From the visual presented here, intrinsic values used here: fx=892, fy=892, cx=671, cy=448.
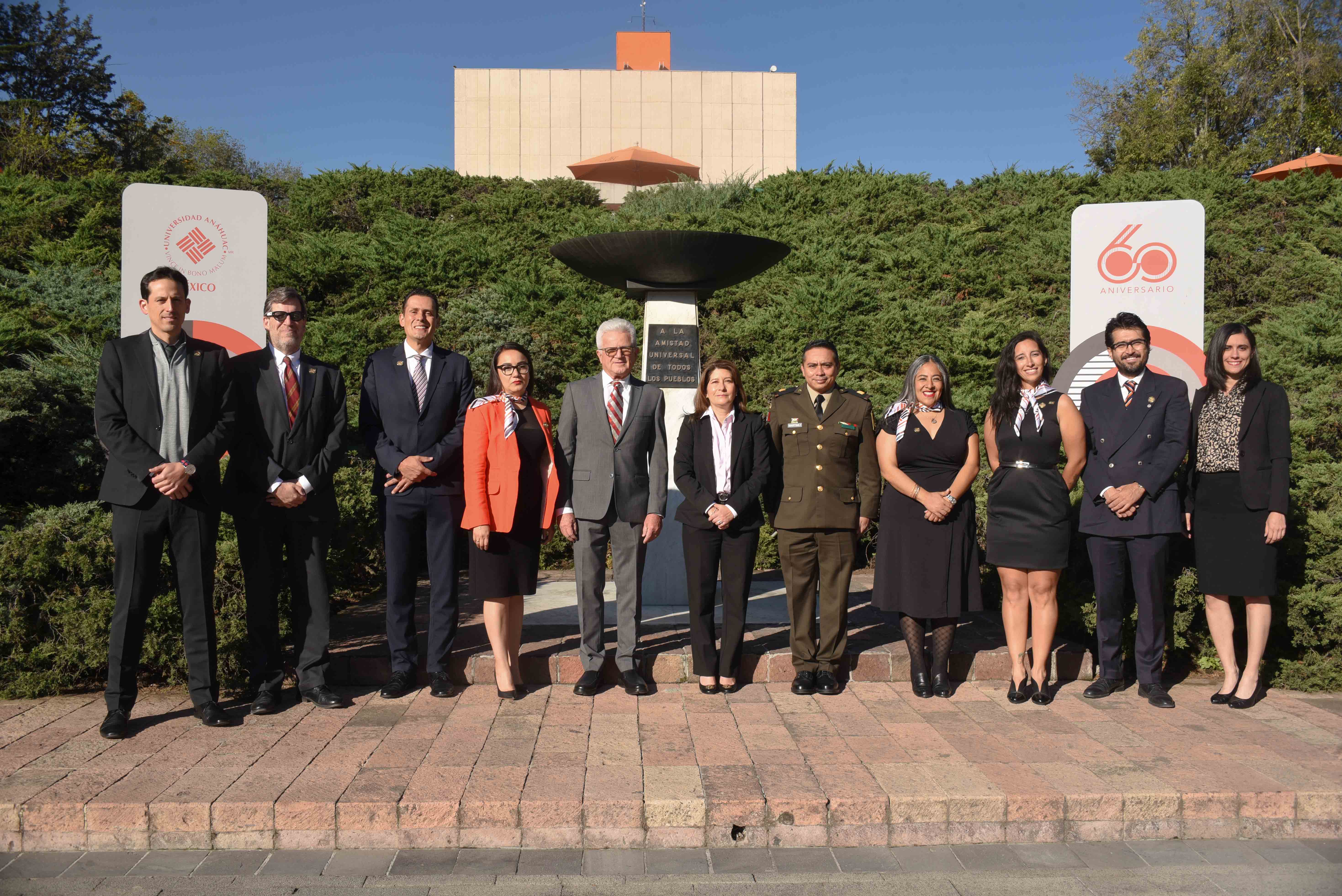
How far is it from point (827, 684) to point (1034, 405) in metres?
1.81

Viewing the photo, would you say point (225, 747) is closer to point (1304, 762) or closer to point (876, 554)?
point (876, 554)

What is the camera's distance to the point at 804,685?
15.3 ft

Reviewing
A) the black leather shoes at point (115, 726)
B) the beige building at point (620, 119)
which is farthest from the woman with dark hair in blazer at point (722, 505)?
the beige building at point (620, 119)

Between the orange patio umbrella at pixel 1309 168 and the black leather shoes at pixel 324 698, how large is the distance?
53.8 feet

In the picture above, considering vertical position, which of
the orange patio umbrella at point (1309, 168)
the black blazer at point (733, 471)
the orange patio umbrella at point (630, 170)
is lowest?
the black blazer at point (733, 471)

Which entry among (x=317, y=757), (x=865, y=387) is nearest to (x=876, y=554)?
(x=317, y=757)

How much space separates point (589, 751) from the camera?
3.77 meters

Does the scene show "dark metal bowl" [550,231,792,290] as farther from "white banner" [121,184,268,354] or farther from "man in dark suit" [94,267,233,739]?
"man in dark suit" [94,267,233,739]

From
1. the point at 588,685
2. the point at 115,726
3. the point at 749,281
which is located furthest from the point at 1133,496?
the point at 749,281

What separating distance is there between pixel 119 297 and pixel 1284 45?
27.7 meters

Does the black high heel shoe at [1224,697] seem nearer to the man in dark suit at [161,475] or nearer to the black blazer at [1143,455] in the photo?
the black blazer at [1143,455]

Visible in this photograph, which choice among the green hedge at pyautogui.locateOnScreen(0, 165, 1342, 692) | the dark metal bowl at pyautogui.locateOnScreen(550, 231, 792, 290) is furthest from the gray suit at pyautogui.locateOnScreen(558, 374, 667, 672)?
the green hedge at pyautogui.locateOnScreen(0, 165, 1342, 692)

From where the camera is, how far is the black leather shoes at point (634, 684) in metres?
4.60

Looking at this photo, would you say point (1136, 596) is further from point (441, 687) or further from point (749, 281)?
point (749, 281)
